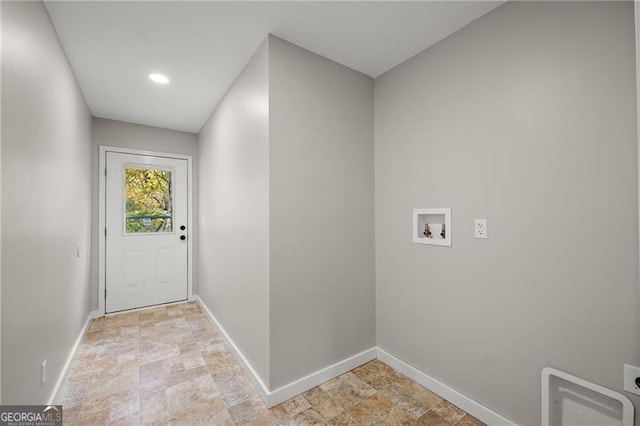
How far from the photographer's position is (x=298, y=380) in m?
1.98

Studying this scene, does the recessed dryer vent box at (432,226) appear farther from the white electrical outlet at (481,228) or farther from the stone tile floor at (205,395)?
the stone tile floor at (205,395)

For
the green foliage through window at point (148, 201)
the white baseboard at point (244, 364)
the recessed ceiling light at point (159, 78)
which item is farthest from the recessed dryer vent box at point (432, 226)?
the green foliage through window at point (148, 201)

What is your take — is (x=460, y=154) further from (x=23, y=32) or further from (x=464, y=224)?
(x=23, y=32)

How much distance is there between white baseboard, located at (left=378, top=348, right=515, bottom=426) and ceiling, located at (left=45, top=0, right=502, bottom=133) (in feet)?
7.95

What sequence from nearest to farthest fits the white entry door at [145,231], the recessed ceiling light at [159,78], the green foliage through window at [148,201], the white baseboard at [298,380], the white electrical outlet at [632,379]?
the white electrical outlet at [632,379] < the white baseboard at [298,380] < the recessed ceiling light at [159,78] < the white entry door at [145,231] < the green foliage through window at [148,201]

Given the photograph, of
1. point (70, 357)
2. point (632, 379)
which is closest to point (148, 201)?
point (70, 357)

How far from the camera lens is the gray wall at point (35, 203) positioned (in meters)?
1.23

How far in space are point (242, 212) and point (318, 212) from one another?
0.69 metres

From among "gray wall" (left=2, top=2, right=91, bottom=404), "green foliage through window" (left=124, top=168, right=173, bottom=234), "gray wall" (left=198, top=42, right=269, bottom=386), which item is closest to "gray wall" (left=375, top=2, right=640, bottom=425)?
"gray wall" (left=198, top=42, right=269, bottom=386)

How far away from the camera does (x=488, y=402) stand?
5.49 feet

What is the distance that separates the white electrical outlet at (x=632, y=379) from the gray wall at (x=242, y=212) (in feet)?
6.06

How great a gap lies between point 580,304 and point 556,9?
150cm

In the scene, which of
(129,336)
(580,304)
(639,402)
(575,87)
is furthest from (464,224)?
(129,336)

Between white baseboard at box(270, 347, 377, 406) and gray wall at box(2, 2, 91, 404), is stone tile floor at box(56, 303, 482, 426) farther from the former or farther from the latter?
gray wall at box(2, 2, 91, 404)
